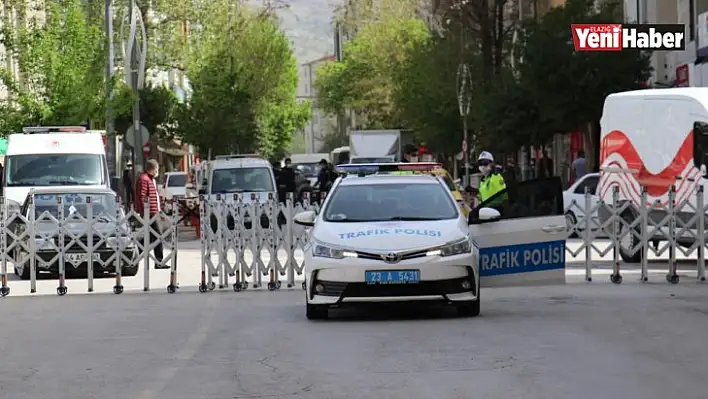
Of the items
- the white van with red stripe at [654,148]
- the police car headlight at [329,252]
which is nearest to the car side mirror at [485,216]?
the police car headlight at [329,252]

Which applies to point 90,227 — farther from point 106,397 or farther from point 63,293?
point 106,397

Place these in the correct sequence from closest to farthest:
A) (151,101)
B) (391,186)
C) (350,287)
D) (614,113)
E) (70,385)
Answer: (70,385) → (350,287) → (391,186) → (614,113) → (151,101)

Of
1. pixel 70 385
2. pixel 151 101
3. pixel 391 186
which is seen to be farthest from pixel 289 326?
pixel 151 101

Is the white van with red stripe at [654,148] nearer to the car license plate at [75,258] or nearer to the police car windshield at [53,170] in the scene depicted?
the car license plate at [75,258]

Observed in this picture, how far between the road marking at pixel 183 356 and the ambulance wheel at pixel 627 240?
252 inches

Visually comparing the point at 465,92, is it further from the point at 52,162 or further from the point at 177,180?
the point at 52,162

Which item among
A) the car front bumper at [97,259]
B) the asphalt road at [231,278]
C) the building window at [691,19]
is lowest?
the asphalt road at [231,278]

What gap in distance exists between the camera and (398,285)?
14.6 m

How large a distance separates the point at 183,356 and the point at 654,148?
13733 mm

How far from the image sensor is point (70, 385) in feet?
35.2

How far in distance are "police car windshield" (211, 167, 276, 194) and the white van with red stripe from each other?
43.4 feet

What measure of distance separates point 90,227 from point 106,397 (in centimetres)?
1074

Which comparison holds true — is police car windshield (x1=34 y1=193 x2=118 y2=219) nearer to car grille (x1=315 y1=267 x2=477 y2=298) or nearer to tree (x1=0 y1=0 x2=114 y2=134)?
car grille (x1=315 y1=267 x2=477 y2=298)

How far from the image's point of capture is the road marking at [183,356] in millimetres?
10305
